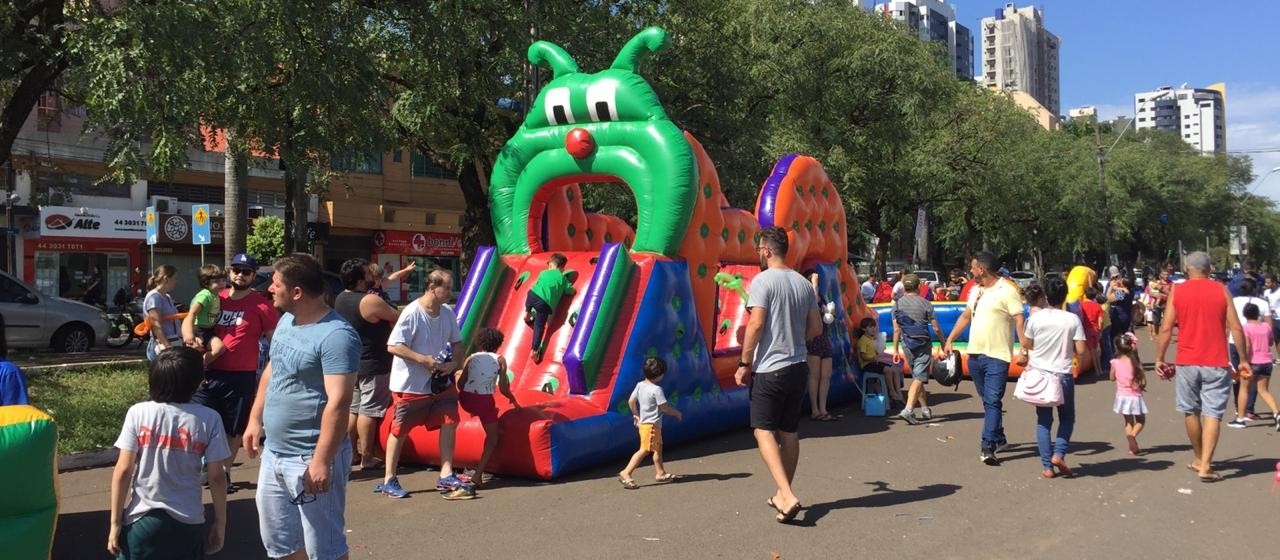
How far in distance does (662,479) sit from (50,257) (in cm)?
2365

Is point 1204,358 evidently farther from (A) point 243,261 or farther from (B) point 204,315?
(B) point 204,315

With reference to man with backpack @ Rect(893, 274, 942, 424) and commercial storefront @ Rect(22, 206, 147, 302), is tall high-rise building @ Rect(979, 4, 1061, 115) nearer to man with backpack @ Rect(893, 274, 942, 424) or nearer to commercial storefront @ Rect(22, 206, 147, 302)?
commercial storefront @ Rect(22, 206, 147, 302)

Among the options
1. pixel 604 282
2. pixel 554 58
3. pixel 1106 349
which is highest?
pixel 554 58

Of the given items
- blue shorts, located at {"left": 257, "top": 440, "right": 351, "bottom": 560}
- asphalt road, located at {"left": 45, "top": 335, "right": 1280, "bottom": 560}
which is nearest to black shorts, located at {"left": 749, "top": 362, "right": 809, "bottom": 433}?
asphalt road, located at {"left": 45, "top": 335, "right": 1280, "bottom": 560}

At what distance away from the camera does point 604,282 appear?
7.96m

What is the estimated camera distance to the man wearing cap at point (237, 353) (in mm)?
6184

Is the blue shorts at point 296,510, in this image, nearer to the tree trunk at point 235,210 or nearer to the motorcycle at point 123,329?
the tree trunk at point 235,210

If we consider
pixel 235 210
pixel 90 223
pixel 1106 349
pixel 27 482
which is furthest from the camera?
pixel 90 223

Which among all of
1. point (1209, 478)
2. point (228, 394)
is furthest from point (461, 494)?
point (1209, 478)

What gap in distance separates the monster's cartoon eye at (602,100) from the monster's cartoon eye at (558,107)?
26 cm

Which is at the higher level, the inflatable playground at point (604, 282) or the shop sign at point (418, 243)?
the shop sign at point (418, 243)

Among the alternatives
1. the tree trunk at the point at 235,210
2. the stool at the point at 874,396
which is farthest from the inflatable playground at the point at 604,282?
the tree trunk at the point at 235,210

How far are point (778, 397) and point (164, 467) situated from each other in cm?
345

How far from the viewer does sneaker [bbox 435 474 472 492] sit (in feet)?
21.3
